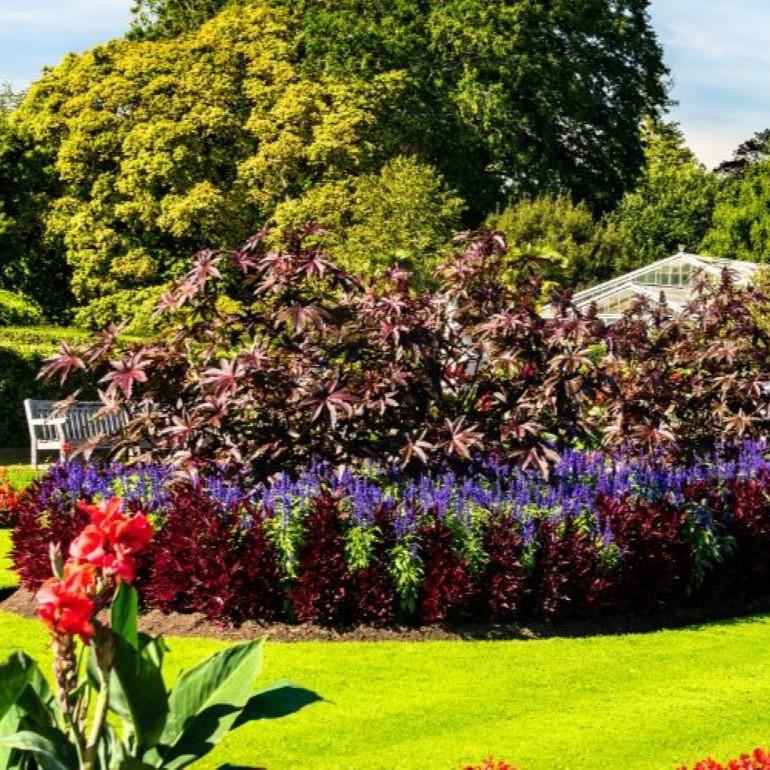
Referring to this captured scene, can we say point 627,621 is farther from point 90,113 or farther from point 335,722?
point 90,113

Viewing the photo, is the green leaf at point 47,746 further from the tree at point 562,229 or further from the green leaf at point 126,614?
the tree at point 562,229

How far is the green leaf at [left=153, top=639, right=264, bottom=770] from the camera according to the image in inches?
146

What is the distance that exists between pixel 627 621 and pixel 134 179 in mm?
22152

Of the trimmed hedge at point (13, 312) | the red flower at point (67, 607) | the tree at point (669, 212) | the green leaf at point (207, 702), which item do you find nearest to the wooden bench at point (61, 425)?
the trimmed hedge at point (13, 312)

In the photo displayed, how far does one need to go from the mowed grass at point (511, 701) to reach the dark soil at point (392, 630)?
133mm

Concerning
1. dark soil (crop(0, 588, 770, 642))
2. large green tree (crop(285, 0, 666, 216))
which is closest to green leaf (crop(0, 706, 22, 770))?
dark soil (crop(0, 588, 770, 642))

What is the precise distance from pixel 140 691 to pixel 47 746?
32 cm

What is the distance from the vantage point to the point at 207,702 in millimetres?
3803

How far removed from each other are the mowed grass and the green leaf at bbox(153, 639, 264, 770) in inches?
66.9

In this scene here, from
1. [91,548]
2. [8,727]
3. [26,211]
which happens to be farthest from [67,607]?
[26,211]

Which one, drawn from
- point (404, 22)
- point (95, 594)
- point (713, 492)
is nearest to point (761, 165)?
point (404, 22)

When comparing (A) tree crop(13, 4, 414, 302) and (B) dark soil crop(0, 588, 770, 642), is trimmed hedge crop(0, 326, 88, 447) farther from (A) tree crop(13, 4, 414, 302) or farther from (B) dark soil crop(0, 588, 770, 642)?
(B) dark soil crop(0, 588, 770, 642)

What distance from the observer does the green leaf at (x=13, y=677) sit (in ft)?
11.4

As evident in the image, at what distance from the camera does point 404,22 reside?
37.8 m
